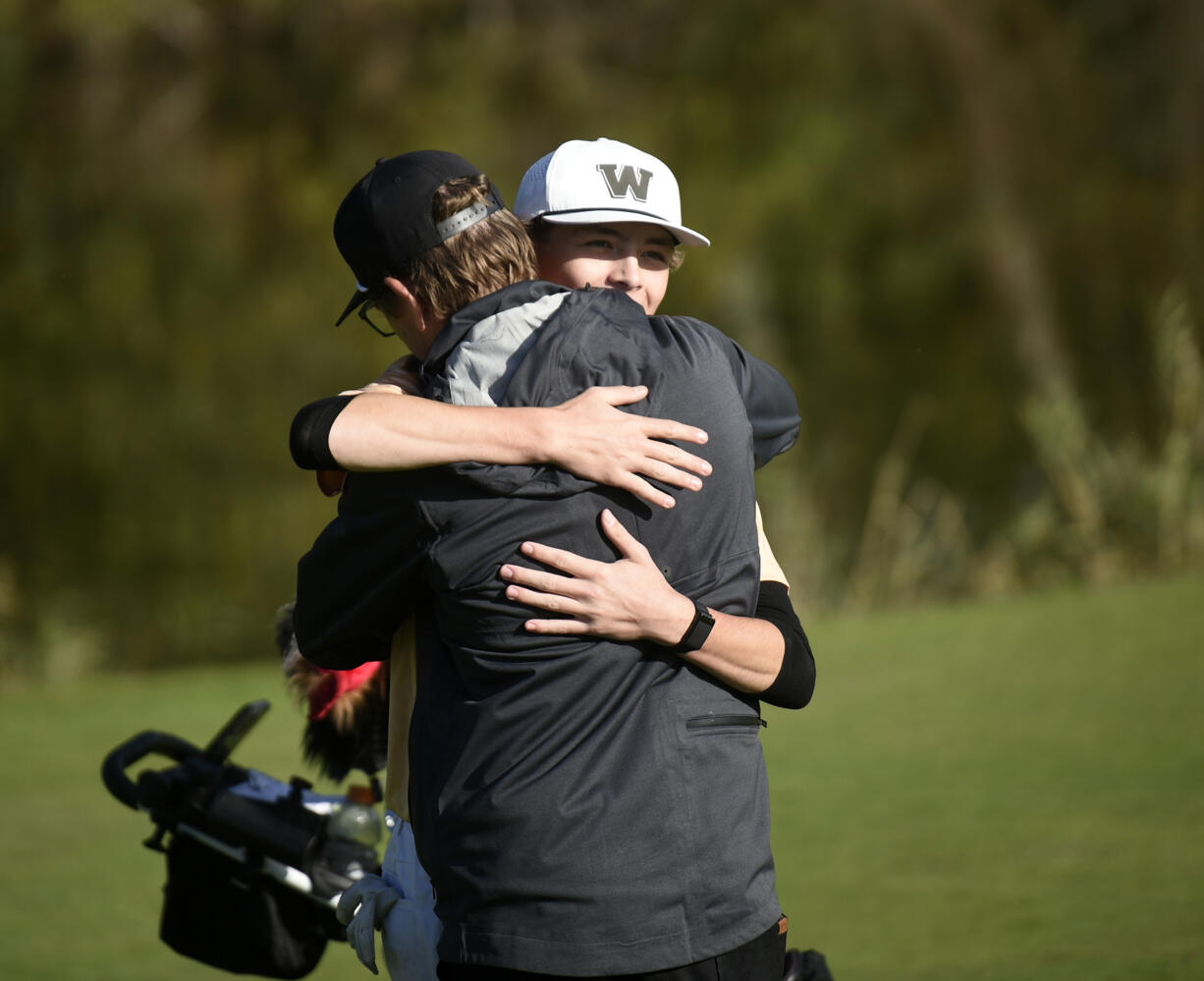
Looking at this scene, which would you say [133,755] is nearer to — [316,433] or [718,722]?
[316,433]

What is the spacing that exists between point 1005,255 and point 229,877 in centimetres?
1160

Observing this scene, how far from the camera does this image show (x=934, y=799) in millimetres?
4680

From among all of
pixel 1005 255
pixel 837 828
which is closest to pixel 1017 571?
pixel 837 828

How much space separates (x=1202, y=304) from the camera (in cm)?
1145

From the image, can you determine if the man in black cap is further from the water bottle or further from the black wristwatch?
the water bottle

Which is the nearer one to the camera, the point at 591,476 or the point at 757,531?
the point at 591,476

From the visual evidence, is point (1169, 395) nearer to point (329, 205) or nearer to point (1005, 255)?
point (1005, 255)

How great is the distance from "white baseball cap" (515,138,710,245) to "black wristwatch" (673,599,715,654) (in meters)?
0.66

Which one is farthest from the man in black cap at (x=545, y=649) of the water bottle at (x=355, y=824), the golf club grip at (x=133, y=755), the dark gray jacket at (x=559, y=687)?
the golf club grip at (x=133, y=755)

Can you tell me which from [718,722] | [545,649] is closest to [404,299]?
[545,649]

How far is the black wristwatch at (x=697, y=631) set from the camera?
64.8 inches

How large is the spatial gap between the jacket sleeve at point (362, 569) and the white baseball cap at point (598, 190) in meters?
0.62

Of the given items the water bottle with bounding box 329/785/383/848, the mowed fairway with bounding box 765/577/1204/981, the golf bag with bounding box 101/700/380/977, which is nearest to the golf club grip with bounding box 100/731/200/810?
the golf bag with bounding box 101/700/380/977

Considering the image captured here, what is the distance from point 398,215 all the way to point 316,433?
26cm
